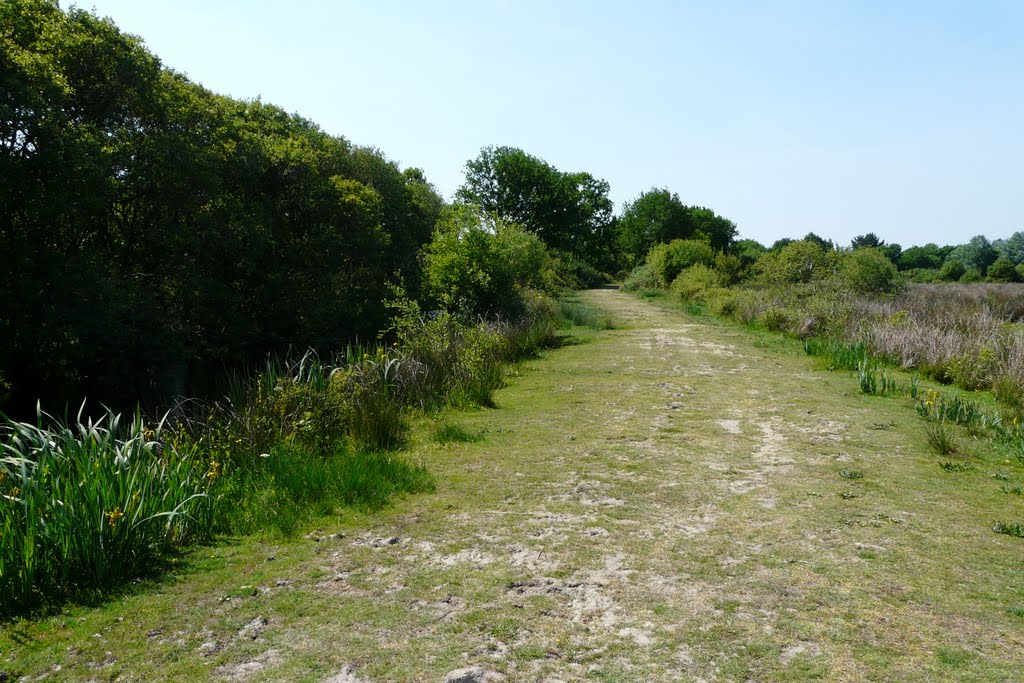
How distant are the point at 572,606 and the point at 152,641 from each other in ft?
6.65

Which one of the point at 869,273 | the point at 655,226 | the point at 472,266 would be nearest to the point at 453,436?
the point at 472,266

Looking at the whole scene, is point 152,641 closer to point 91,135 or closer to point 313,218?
point 91,135

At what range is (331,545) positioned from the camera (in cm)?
416

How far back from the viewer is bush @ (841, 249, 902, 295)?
62.4ft

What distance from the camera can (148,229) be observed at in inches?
592

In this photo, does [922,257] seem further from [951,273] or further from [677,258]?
[677,258]

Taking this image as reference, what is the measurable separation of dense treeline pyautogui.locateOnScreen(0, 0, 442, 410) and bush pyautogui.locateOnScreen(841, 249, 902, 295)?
44.2ft

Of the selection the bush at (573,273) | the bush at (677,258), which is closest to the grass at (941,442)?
the bush at (573,273)

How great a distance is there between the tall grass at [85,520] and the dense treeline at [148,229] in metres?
7.19

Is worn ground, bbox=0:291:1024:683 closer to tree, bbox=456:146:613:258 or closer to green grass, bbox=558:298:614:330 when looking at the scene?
green grass, bbox=558:298:614:330

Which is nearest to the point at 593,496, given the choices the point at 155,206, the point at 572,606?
the point at 572,606

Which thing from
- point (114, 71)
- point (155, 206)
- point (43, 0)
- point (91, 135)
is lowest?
point (155, 206)

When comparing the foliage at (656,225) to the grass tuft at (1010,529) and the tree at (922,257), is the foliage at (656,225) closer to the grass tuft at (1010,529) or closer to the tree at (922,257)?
the tree at (922,257)

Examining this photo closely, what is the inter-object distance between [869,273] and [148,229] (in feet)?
64.6
